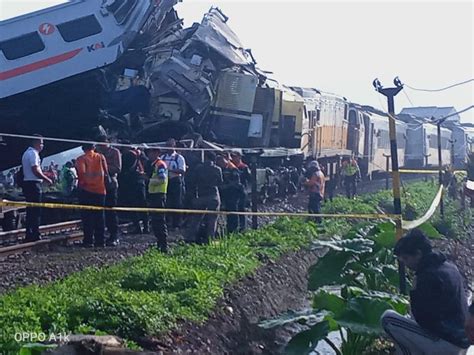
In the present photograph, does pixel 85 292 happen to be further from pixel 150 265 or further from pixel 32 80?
pixel 32 80

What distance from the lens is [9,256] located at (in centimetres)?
1178

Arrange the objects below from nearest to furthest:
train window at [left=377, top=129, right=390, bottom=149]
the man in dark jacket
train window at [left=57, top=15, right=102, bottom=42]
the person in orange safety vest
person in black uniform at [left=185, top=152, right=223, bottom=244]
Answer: the man in dark jacket → the person in orange safety vest → person in black uniform at [left=185, top=152, right=223, bottom=244] → train window at [left=57, top=15, right=102, bottom=42] → train window at [left=377, top=129, right=390, bottom=149]

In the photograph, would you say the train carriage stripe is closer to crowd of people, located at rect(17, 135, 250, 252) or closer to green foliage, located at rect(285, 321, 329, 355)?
crowd of people, located at rect(17, 135, 250, 252)

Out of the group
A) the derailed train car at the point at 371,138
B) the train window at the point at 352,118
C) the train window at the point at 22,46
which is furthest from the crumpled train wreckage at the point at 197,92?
the derailed train car at the point at 371,138

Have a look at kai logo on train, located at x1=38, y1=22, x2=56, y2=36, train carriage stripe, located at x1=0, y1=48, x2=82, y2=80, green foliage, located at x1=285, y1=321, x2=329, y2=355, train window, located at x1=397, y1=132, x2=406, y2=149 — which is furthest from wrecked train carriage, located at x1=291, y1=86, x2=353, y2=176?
green foliage, located at x1=285, y1=321, x2=329, y2=355

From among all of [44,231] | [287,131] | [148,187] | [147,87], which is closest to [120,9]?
[147,87]

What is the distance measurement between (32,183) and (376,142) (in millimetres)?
25788

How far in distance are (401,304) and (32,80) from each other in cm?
1199

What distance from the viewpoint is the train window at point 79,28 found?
1802cm

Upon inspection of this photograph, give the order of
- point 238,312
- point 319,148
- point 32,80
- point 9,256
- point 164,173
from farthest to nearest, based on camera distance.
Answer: point 319,148 < point 32,80 < point 164,173 < point 9,256 < point 238,312

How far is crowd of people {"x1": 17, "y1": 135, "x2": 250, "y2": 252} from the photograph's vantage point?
42.0 ft

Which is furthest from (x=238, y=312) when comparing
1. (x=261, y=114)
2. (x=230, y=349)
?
(x=261, y=114)

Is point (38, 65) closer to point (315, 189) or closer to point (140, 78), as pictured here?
point (140, 78)

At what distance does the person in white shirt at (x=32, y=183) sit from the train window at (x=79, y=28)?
5514 mm
